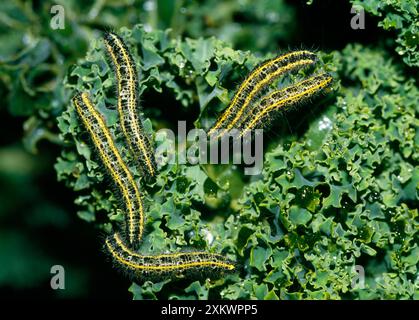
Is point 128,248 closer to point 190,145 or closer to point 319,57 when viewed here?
point 190,145

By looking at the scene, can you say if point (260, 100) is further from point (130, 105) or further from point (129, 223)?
point (129, 223)

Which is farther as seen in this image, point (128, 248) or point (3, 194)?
point (3, 194)

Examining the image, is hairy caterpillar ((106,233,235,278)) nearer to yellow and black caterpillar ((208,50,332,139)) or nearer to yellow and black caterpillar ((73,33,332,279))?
yellow and black caterpillar ((73,33,332,279))

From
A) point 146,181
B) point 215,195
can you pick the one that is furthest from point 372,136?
point 146,181

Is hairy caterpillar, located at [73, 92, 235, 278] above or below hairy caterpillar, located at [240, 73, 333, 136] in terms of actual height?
below

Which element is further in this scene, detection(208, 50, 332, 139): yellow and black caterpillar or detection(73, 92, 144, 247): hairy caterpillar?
detection(208, 50, 332, 139): yellow and black caterpillar

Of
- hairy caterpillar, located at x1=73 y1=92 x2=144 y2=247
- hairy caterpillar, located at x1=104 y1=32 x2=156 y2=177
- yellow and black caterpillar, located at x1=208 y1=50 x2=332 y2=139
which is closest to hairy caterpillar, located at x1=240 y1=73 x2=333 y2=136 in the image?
yellow and black caterpillar, located at x1=208 y1=50 x2=332 y2=139
